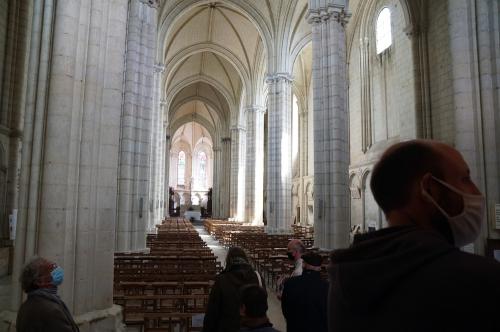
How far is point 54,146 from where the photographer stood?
467 centimetres

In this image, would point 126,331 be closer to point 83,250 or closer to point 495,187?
point 83,250

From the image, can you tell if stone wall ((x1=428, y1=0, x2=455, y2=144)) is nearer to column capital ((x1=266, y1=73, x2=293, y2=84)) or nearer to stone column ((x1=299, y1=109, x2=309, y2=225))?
column capital ((x1=266, y1=73, x2=293, y2=84))

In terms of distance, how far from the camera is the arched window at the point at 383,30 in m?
20.4

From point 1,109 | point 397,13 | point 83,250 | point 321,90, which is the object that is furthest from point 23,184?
point 397,13

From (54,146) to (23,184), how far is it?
0.60 m

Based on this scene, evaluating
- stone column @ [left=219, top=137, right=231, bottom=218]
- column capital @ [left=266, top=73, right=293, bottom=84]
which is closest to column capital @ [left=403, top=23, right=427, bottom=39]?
column capital @ [left=266, top=73, right=293, bottom=84]

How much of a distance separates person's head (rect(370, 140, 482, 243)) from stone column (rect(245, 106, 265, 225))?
26153mm

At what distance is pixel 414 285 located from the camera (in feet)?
2.79

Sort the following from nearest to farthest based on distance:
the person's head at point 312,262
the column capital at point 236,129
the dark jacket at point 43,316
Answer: the dark jacket at point 43,316
the person's head at point 312,262
the column capital at point 236,129

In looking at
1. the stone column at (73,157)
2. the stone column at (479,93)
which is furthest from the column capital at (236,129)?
the stone column at (73,157)

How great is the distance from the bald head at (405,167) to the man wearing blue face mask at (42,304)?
247cm

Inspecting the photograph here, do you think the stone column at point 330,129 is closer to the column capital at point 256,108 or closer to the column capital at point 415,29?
the column capital at point 415,29

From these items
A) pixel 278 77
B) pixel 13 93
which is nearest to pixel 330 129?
pixel 278 77

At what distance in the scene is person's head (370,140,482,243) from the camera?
A: 980 mm
